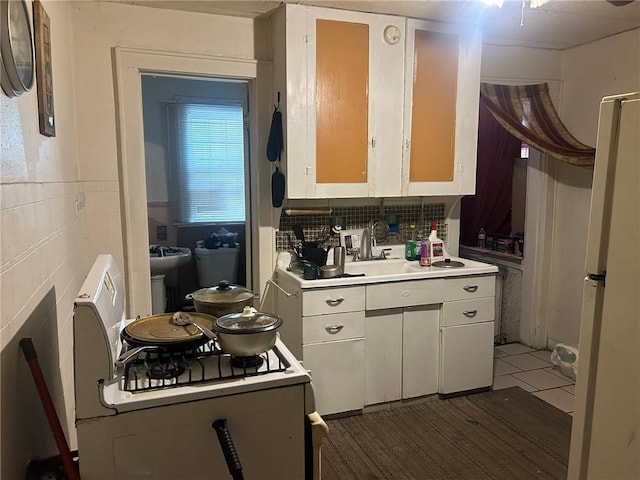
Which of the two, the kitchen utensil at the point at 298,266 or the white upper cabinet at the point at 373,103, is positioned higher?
the white upper cabinet at the point at 373,103

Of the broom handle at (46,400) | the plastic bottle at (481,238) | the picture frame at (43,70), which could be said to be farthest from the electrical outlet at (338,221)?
the broom handle at (46,400)

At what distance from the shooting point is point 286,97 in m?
2.83

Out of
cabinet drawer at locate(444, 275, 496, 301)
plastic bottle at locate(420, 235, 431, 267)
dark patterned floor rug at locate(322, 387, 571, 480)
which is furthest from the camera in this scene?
plastic bottle at locate(420, 235, 431, 267)

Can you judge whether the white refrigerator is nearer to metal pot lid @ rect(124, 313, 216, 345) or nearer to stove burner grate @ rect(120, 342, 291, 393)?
stove burner grate @ rect(120, 342, 291, 393)

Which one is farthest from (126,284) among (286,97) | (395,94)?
(395,94)

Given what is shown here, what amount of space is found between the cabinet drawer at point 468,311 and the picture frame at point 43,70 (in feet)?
7.71

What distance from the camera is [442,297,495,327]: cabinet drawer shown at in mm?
3057

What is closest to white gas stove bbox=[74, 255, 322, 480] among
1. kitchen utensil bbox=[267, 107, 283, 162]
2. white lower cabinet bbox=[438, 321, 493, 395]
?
kitchen utensil bbox=[267, 107, 283, 162]

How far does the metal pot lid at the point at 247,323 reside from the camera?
4.49 ft

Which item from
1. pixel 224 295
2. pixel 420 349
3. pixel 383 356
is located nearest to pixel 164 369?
pixel 224 295

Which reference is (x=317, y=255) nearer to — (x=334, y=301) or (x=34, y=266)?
(x=334, y=301)

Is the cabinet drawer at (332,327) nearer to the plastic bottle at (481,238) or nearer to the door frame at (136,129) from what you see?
the door frame at (136,129)

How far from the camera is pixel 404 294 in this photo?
2934mm

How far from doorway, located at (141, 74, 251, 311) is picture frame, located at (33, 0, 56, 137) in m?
2.65
